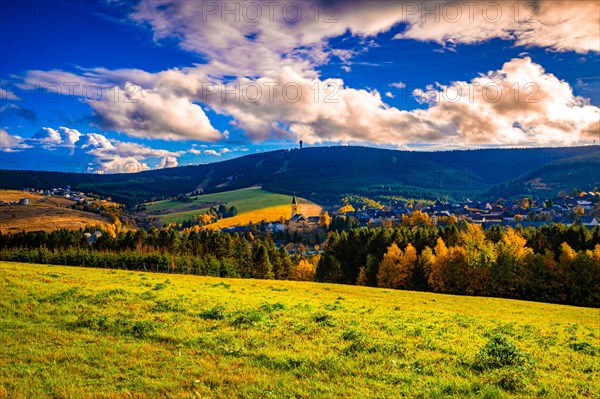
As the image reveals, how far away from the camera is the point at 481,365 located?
14188 mm

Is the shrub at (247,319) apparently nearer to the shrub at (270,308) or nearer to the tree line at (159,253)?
the shrub at (270,308)

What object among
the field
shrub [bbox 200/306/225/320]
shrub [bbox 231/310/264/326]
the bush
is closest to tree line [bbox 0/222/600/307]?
the field

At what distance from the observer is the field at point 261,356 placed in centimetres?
1205

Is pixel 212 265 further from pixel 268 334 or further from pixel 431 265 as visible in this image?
pixel 268 334

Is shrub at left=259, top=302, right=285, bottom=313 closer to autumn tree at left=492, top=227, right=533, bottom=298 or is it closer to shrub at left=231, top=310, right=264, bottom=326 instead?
shrub at left=231, top=310, right=264, bottom=326

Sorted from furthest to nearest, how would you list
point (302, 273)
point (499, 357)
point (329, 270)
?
point (302, 273), point (329, 270), point (499, 357)

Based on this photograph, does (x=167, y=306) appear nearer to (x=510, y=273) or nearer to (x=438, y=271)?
(x=438, y=271)

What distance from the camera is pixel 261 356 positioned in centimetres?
1488

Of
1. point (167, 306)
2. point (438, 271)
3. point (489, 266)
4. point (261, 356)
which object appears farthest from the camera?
point (438, 271)

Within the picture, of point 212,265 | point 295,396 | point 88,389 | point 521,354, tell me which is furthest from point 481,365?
point 212,265

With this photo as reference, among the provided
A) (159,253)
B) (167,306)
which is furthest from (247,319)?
(159,253)

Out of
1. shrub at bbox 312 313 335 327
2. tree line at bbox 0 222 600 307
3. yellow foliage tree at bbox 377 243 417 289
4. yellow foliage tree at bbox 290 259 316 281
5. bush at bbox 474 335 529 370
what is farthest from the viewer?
yellow foliage tree at bbox 290 259 316 281

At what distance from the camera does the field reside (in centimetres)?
1205

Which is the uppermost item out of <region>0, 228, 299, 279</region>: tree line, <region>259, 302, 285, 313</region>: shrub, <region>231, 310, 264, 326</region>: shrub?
<region>231, 310, 264, 326</region>: shrub
